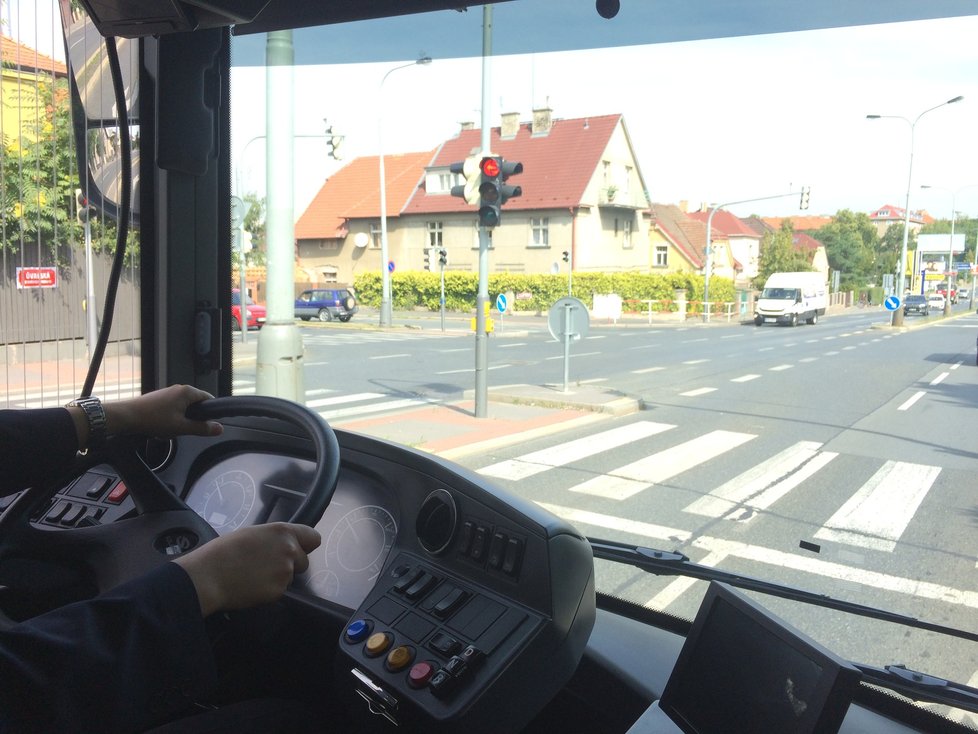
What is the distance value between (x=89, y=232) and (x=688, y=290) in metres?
44.1

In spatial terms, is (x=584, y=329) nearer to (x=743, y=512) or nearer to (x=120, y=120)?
(x=743, y=512)

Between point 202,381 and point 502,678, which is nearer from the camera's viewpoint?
point 502,678

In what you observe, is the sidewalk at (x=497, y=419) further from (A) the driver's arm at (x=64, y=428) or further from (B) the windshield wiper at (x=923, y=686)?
(B) the windshield wiper at (x=923, y=686)

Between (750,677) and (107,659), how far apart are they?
0.99 m

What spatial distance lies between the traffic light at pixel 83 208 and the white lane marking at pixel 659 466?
4.16 meters

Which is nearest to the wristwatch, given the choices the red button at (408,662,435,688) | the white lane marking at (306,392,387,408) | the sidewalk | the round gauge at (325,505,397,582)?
the round gauge at (325,505,397,582)

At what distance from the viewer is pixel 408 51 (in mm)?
2719

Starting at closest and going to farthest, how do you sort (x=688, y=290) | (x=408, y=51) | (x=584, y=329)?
1. (x=408, y=51)
2. (x=584, y=329)
3. (x=688, y=290)

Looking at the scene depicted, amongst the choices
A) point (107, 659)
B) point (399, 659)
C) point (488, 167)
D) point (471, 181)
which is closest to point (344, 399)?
point (471, 181)

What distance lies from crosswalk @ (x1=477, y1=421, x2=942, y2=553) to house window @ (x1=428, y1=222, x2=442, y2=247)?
24.3 m

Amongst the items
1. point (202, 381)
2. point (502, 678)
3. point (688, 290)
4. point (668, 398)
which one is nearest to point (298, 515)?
point (502, 678)

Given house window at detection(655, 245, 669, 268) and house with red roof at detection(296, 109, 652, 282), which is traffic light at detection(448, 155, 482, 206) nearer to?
house with red roof at detection(296, 109, 652, 282)

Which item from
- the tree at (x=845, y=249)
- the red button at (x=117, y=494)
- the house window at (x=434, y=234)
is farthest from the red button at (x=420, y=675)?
the tree at (x=845, y=249)

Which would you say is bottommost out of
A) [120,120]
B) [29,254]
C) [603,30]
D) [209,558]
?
[209,558]
